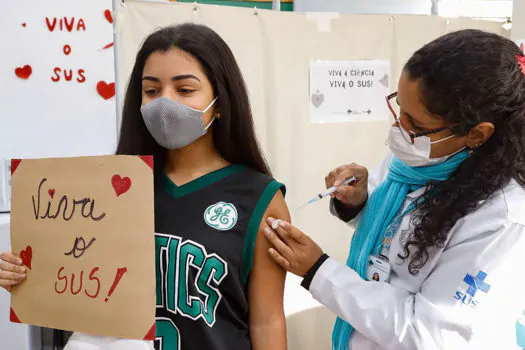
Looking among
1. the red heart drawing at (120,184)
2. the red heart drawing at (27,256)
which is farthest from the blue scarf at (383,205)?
the red heart drawing at (27,256)

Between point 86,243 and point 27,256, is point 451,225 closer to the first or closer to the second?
point 86,243

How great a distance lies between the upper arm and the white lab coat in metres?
0.15

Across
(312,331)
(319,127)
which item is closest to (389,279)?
(312,331)

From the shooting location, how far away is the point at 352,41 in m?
2.64

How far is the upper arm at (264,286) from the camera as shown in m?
1.00

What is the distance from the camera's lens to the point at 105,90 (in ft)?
6.46

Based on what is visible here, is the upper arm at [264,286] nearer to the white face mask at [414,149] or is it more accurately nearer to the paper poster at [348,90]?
the white face mask at [414,149]

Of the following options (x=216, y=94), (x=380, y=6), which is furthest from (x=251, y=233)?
(x=380, y=6)

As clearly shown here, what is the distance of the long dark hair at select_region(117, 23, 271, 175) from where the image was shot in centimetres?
100

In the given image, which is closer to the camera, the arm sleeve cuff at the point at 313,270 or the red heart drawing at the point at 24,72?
the arm sleeve cuff at the point at 313,270

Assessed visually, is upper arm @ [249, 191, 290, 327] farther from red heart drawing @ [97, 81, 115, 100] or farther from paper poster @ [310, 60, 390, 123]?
paper poster @ [310, 60, 390, 123]

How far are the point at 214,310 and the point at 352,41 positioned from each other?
2056 mm

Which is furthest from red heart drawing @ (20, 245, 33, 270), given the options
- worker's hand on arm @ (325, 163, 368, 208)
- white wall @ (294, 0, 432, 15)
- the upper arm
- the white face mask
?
white wall @ (294, 0, 432, 15)

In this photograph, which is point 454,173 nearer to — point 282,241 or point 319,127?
point 282,241
